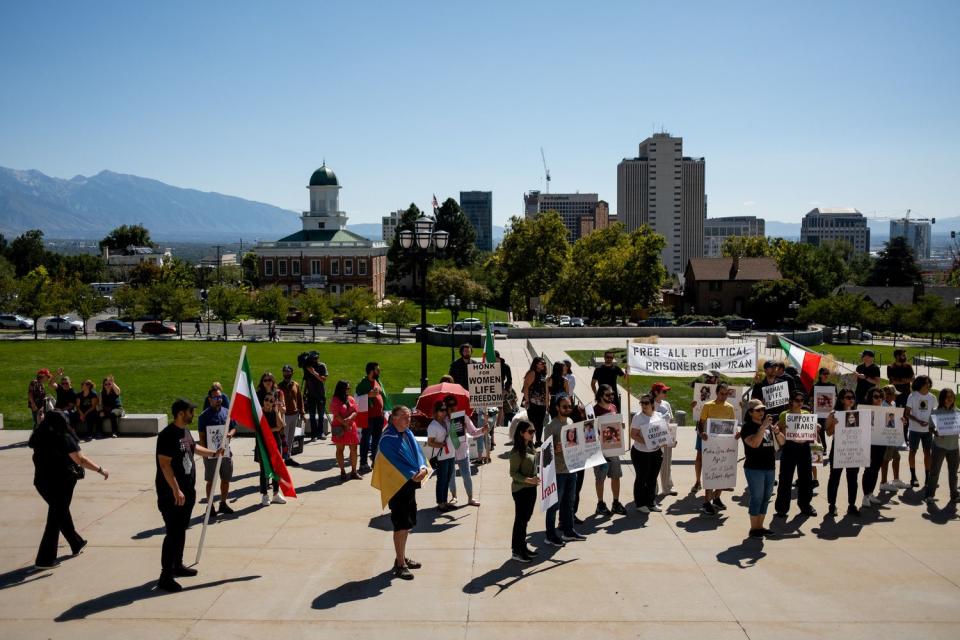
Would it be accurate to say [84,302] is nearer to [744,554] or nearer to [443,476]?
[443,476]

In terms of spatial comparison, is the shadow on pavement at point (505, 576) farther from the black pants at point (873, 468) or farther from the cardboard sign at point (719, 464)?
the black pants at point (873, 468)

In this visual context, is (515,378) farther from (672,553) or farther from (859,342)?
(859,342)

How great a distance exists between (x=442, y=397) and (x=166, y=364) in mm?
27550

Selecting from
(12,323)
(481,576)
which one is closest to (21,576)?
(481,576)

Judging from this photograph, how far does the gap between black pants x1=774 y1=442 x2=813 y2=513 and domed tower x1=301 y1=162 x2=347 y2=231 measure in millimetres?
107399

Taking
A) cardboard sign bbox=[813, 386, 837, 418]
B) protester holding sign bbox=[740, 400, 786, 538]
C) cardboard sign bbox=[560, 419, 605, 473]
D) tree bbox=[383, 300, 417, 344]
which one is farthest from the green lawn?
cardboard sign bbox=[813, 386, 837, 418]

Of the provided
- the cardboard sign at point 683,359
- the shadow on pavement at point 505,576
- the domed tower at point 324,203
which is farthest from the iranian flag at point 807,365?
the domed tower at point 324,203

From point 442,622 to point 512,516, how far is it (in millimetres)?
3726

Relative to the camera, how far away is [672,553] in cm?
1046

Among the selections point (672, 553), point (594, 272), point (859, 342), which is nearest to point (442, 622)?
point (672, 553)

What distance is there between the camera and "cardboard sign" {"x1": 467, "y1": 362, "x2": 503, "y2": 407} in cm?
1561

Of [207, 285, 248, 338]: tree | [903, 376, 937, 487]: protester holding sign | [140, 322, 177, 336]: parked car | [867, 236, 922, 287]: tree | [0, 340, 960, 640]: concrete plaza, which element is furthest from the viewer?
[867, 236, 922, 287]: tree

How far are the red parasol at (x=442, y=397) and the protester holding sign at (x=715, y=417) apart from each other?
11.8 feet

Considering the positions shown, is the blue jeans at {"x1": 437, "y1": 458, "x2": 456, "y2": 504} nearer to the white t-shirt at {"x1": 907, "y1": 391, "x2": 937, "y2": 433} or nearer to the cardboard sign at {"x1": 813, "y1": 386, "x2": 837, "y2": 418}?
the cardboard sign at {"x1": 813, "y1": 386, "x2": 837, "y2": 418}
